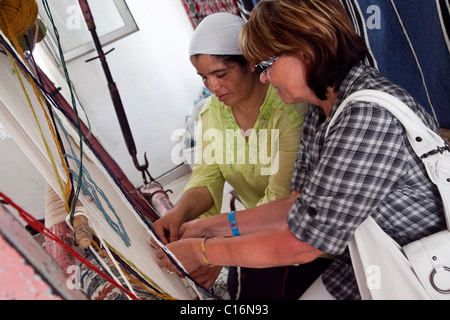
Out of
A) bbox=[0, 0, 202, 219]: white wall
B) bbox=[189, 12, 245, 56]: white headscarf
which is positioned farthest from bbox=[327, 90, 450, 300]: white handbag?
bbox=[0, 0, 202, 219]: white wall

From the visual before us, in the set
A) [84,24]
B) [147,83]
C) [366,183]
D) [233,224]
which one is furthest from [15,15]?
[147,83]

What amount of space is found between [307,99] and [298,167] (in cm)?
28

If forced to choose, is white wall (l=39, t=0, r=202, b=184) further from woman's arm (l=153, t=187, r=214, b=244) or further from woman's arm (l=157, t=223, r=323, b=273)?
woman's arm (l=157, t=223, r=323, b=273)

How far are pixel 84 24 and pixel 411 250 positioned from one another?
130 inches

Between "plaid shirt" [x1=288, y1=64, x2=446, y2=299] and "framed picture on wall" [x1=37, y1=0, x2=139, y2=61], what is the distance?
2904 mm

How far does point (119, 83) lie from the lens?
347cm

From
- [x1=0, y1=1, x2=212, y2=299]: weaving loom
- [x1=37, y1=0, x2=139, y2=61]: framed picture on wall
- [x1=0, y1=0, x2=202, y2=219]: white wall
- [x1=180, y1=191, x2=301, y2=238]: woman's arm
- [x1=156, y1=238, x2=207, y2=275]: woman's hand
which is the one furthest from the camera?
[x1=0, y1=0, x2=202, y2=219]: white wall

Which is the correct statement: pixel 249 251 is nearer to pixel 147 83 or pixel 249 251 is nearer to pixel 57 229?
pixel 57 229

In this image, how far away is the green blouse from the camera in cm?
141

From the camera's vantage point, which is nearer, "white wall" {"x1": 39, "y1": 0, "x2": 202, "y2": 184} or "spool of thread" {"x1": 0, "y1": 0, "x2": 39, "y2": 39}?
"spool of thread" {"x1": 0, "y1": 0, "x2": 39, "y2": 39}

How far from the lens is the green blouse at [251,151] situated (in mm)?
1413

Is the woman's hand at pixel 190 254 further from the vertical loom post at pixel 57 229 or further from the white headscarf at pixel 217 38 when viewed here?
the white headscarf at pixel 217 38
